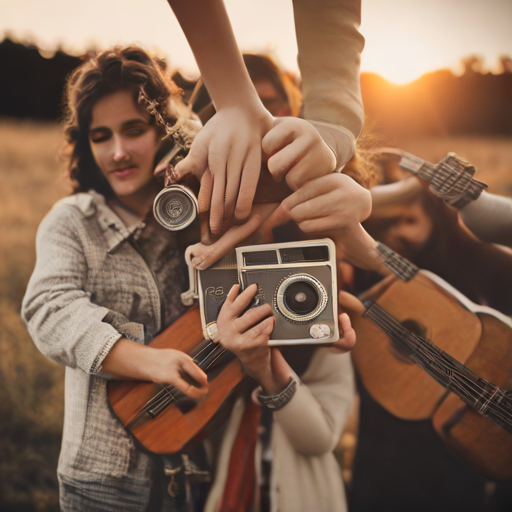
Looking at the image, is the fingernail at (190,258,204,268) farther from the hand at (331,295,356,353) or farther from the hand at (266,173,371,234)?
the hand at (331,295,356,353)

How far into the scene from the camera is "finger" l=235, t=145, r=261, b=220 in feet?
3.69

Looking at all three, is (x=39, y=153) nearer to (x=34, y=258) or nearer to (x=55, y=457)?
(x=34, y=258)

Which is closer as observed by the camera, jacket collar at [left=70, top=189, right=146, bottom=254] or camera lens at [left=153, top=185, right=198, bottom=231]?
camera lens at [left=153, top=185, right=198, bottom=231]

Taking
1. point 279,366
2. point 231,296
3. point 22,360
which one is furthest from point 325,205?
point 22,360

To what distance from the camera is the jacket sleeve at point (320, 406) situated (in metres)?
1.20

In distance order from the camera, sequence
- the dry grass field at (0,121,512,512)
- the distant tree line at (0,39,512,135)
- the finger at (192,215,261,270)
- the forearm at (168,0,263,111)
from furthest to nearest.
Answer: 1. the dry grass field at (0,121,512,512)
2. the distant tree line at (0,39,512,135)
3. the finger at (192,215,261,270)
4. the forearm at (168,0,263,111)

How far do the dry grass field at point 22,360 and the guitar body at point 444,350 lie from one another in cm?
122

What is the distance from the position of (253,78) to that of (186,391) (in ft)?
3.44

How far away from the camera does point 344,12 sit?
1.17 meters

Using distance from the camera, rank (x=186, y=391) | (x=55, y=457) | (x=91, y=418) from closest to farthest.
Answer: (x=186, y=391) < (x=91, y=418) < (x=55, y=457)

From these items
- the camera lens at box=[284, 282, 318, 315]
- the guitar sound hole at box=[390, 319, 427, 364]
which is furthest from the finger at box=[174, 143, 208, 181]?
the guitar sound hole at box=[390, 319, 427, 364]

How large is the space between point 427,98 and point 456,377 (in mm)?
970

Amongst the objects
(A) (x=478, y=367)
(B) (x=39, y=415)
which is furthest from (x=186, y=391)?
(A) (x=478, y=367)

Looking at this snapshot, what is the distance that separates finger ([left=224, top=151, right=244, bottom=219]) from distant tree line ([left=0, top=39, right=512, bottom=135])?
13.3 inches
